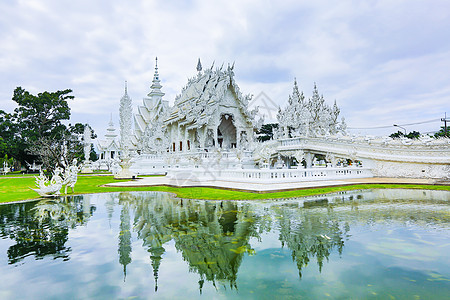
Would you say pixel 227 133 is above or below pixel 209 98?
below

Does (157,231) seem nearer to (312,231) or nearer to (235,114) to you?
(312,231)

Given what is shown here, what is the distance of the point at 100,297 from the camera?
9.96ft

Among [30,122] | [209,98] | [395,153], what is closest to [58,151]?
[209,98]

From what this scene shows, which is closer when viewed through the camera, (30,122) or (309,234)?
(309,234)

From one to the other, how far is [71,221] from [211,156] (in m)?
15.7

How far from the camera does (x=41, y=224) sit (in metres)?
6.25

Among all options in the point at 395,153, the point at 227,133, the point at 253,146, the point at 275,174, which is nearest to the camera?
the point at 275,174

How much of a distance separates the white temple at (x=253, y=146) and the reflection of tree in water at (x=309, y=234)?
6191mm

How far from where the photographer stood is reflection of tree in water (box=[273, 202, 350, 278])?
13.5 feet

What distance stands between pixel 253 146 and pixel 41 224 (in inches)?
775

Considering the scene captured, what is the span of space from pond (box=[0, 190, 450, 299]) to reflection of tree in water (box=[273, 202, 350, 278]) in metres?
0.02

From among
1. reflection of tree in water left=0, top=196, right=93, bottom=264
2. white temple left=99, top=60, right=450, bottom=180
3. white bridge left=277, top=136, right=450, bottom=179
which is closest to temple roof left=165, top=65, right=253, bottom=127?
white temple left=99, top=60, right=450, bottom=180

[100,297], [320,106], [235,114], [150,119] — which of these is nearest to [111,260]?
[100,297]

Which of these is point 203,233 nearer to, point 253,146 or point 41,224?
point 41,224
